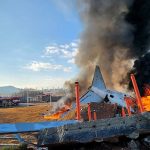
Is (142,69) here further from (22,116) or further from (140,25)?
(22,116)

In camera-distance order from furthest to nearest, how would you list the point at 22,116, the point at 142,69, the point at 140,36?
1. the point at 140,36
2. the point at 142,69
3. the point at 22,116

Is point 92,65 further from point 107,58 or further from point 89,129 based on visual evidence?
point 89,129

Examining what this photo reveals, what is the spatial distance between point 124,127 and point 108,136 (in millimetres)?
388

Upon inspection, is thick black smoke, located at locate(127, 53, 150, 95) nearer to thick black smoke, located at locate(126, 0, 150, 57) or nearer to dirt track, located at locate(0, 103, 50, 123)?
thick black smoke, located at locate(126, 0, 150, 57)

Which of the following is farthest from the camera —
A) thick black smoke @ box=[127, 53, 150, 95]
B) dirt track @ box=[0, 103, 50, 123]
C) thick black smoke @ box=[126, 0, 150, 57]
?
thick black smoke @ box=[126, 0, 150, 57]

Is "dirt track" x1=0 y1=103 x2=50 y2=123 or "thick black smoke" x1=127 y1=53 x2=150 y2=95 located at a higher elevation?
"thick black smoke" x1=127 y1=53 x2=150 y2=95

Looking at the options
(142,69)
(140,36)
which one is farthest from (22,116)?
(140,36)

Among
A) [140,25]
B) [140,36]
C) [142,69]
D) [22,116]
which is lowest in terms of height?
[22,116]

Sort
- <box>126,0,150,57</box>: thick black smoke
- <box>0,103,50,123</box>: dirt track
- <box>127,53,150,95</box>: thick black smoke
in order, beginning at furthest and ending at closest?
1. <box>126,0,150,57</box>: thick black smoke
2. <box>127,53,150,95</box>: thick black smoke
3. <box>0,103,50,123</box>: dirt track

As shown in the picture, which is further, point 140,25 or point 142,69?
point 140,25

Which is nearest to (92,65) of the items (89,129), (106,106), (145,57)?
(145,57)

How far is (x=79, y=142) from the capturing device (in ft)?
23.9

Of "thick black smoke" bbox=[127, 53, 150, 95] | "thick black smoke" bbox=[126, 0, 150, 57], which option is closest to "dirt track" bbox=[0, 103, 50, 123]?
"thick black smoke" bbox=[127, 53, 150, 95]

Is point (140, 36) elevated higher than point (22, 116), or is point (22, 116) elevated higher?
point (140, 36)
